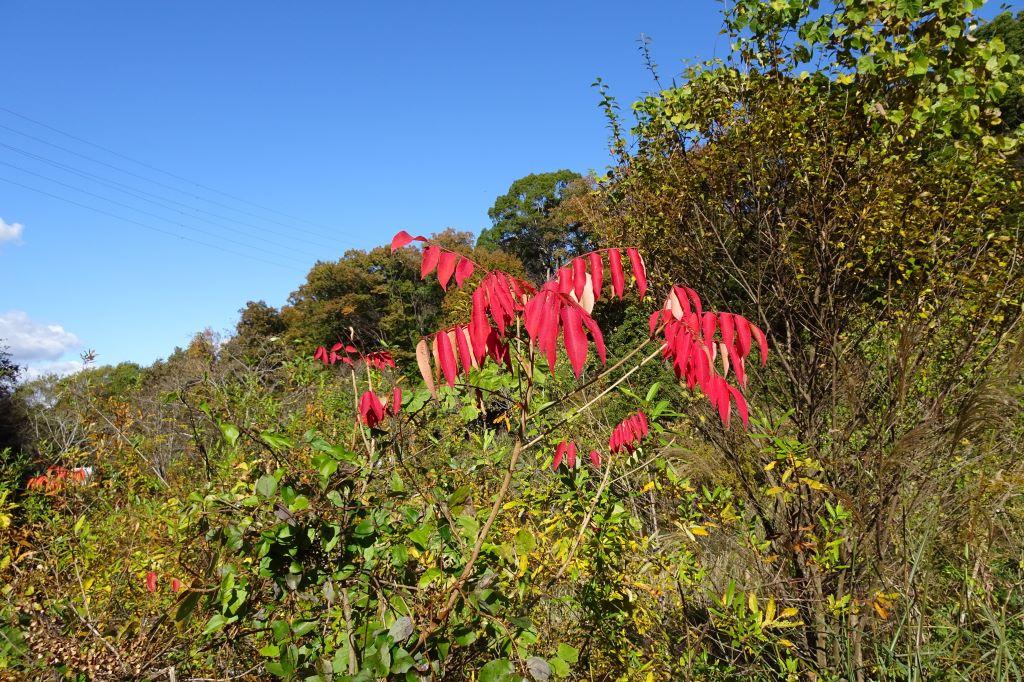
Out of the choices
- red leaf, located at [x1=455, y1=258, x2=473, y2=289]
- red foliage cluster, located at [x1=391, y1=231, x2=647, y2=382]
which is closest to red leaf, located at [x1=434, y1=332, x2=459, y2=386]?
red foliage cluster, located at [x1=391, y1=231, x2=647, y2=382]

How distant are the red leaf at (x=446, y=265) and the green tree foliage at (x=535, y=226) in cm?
2614

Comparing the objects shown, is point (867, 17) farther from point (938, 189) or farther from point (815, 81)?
point (938, 189)

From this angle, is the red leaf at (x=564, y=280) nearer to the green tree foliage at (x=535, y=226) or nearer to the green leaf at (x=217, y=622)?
the green leaf at (x=217, y=622)

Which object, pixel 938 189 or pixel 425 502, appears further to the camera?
pixel 938 189

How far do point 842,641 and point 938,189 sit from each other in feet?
8.18

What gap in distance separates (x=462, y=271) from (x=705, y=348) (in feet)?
2.11

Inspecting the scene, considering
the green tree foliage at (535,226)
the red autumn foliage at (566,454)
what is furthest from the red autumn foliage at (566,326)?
the green tree foliage at (535,226)

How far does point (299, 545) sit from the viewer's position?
1.49 m

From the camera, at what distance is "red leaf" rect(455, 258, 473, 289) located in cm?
150

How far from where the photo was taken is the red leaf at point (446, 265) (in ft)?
4.97

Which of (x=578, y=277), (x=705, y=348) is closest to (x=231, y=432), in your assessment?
(x=578, y=277)

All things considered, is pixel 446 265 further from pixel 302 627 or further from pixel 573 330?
pixel 302 627

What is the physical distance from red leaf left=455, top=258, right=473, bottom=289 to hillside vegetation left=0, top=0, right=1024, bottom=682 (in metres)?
0.02

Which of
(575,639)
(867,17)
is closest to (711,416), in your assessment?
(575,639)
